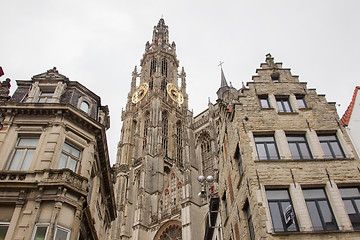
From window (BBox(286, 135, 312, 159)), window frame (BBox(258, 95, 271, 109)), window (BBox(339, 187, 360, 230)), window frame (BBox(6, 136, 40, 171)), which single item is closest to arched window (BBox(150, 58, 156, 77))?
window frame (BBox(258, 95, 271, 109))

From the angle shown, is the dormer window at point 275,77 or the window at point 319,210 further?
the dormer window at point 275,77

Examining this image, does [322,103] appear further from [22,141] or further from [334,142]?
[22,141]

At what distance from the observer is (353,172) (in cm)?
1176

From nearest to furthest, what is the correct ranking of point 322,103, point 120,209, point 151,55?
point 322,103, point 120,209, point 151,55

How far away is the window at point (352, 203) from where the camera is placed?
415 inches

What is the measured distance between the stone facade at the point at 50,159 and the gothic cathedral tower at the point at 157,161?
25045 mm

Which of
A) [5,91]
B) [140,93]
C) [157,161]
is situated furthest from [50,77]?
[140,93]

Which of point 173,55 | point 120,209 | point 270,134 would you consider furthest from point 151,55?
point 270,134

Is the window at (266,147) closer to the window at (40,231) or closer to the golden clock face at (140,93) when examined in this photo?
the window at (40,231)

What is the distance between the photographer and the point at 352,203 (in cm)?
1102

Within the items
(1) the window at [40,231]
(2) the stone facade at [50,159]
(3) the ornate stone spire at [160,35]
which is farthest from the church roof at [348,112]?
(3) the ornate stone spire at [160,35]

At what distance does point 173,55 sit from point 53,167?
6608 centimetres

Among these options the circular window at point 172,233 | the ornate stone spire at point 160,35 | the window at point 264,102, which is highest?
the ornate stone spire at point 160,35

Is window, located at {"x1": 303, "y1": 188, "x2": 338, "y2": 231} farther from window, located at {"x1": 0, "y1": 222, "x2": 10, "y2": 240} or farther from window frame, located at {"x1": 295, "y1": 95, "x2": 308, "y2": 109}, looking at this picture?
window, located at {"x1": 0, "y1": 222, "x2": 10, "y2": 240}
